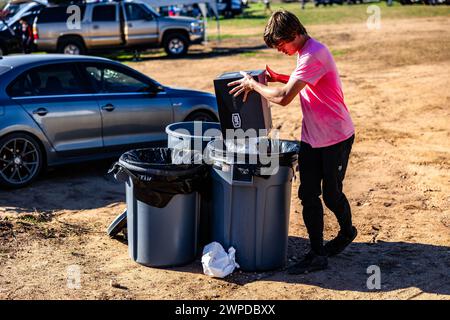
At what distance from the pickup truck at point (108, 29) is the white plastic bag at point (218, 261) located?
1808cm

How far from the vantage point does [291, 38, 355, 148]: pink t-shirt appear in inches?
216

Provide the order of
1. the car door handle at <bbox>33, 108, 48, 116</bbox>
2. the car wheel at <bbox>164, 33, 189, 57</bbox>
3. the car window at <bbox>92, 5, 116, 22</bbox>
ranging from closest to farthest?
the car door handle at <bbox>33, 108, 48, 116</bbox>, the car window at <bbox>92, 5, 116, 22</bbox>, the car wheel at <bbox>164, 33, 189, 57</bbox>

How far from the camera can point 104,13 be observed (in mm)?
23250

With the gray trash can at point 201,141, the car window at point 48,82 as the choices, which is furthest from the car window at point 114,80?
the gray trash can at point 201,141

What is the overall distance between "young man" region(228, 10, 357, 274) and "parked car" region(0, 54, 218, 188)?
11.8ft

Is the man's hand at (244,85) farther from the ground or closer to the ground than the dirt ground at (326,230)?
farther from the ground

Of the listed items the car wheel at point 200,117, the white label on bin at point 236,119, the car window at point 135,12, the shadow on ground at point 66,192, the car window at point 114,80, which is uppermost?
the car window at point 135,12

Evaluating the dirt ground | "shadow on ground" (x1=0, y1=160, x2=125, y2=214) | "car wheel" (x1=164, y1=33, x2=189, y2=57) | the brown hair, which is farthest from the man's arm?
"car wheel" (x1=164, y1=33, x2=189, y2=57)

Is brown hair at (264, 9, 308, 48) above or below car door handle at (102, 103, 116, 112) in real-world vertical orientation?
above

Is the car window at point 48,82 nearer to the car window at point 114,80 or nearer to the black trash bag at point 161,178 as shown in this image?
the car window at point 114,80

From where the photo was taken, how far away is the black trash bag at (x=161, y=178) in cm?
583

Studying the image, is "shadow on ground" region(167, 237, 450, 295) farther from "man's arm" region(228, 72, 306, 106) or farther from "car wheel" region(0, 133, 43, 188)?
"car wheel" region(0, 133, 43, 188)

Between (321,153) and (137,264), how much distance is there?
1.90 meters
